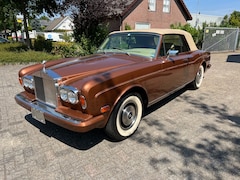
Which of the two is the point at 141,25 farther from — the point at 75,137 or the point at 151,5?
the point at 75,137

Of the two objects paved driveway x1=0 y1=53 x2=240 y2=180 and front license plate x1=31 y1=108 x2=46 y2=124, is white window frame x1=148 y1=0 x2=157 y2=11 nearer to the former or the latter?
paved driveway x1=0 y1=53 x2=240 y2=180

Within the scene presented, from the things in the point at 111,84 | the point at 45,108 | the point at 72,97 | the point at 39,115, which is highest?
the point at 111,84

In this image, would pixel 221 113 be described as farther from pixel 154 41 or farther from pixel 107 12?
pixel 107 12

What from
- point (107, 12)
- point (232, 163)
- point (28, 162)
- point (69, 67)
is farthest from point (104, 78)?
point (107, 12)

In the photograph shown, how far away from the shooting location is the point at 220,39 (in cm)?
1496

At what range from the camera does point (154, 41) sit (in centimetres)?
379

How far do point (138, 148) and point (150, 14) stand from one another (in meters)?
18.9

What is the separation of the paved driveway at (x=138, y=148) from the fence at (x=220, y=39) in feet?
37.8

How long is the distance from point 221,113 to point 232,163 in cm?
174

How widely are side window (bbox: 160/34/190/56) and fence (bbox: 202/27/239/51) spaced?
35.3ft

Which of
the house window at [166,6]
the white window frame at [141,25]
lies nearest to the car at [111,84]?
the white window frame at [141,25]

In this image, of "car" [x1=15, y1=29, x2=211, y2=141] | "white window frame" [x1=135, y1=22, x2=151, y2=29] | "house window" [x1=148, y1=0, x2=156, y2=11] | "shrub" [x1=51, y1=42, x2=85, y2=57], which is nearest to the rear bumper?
"car" [x1=15, y1=29, x2=211, y2=141]

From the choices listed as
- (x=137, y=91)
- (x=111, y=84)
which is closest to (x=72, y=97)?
(x=111, y=84)

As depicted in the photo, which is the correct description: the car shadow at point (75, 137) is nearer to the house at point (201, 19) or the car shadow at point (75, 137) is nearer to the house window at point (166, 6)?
the house window at point (166, 6)
